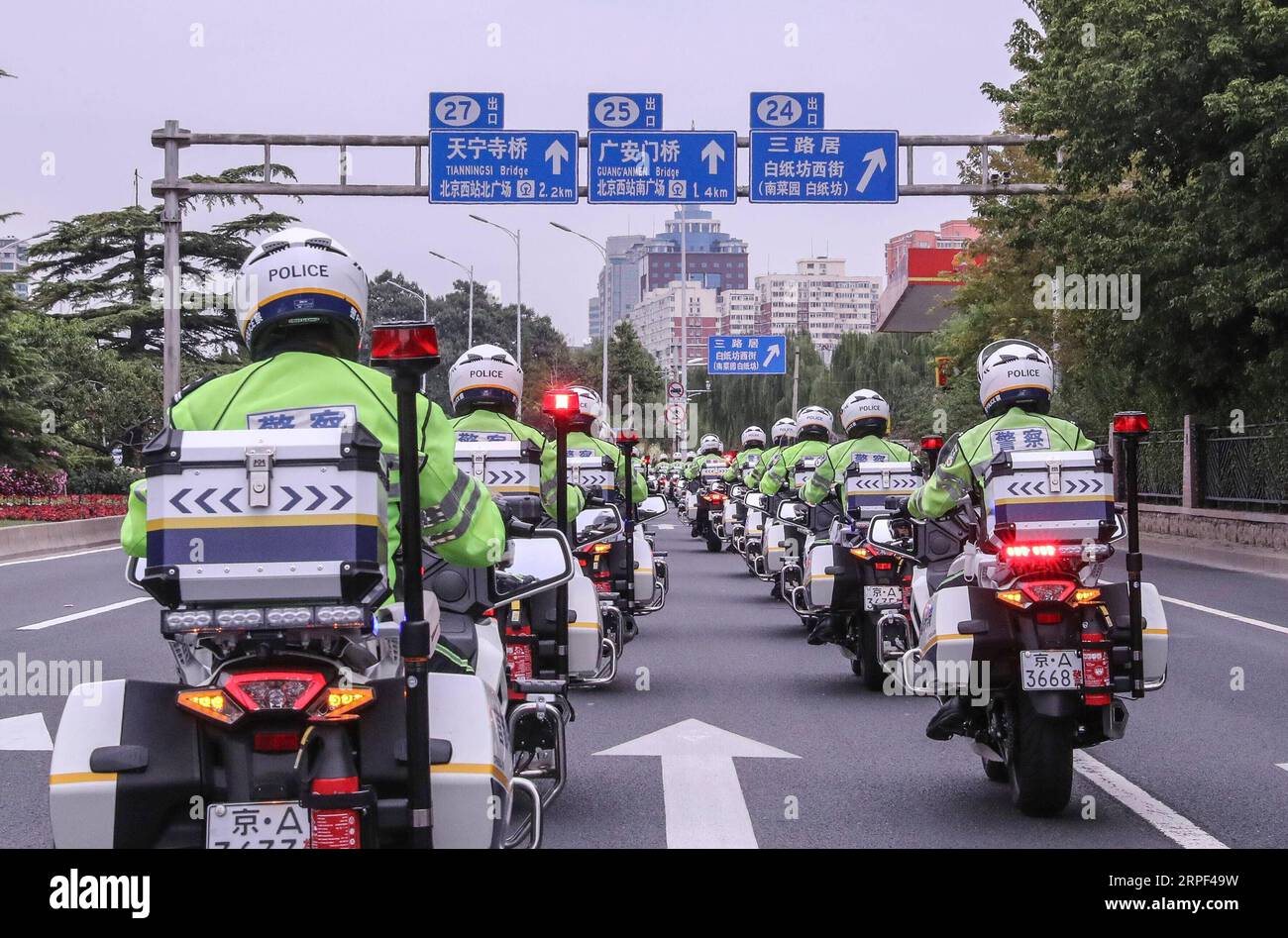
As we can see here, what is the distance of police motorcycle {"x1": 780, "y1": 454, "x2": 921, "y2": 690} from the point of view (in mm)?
11047

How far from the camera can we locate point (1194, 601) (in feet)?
59.7

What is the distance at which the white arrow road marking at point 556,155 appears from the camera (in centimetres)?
2809

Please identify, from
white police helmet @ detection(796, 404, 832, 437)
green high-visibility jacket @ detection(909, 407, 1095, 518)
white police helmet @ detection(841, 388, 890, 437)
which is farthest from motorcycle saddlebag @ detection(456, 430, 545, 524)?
white police helmet @ detection(796, 404, 832, 437)

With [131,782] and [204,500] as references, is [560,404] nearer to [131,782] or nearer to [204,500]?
[204,500]

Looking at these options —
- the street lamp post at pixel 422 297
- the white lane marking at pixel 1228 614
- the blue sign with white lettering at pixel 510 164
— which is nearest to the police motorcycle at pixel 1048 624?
the street lamp post at pixel 422 297

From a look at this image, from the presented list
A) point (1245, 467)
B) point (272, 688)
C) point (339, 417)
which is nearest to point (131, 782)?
point (272, 688)

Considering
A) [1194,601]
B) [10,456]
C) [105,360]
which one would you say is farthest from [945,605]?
[105,360]

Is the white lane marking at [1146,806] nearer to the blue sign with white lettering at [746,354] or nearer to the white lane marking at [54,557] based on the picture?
the white lane marking at [54,557]

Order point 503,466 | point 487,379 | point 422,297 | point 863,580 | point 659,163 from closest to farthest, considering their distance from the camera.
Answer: point 503,466 < point 487,379 < point 863,580 < point 659,163 < point 422,297

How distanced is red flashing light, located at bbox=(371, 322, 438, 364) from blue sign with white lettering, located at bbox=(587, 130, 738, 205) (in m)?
24.6

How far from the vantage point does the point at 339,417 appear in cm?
435

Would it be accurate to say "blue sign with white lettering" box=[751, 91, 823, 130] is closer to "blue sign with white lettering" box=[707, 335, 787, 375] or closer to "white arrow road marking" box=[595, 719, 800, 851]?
"white arrow road marking" box=[595, 719, 800, 851]

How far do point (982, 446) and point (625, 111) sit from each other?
2165 cm
